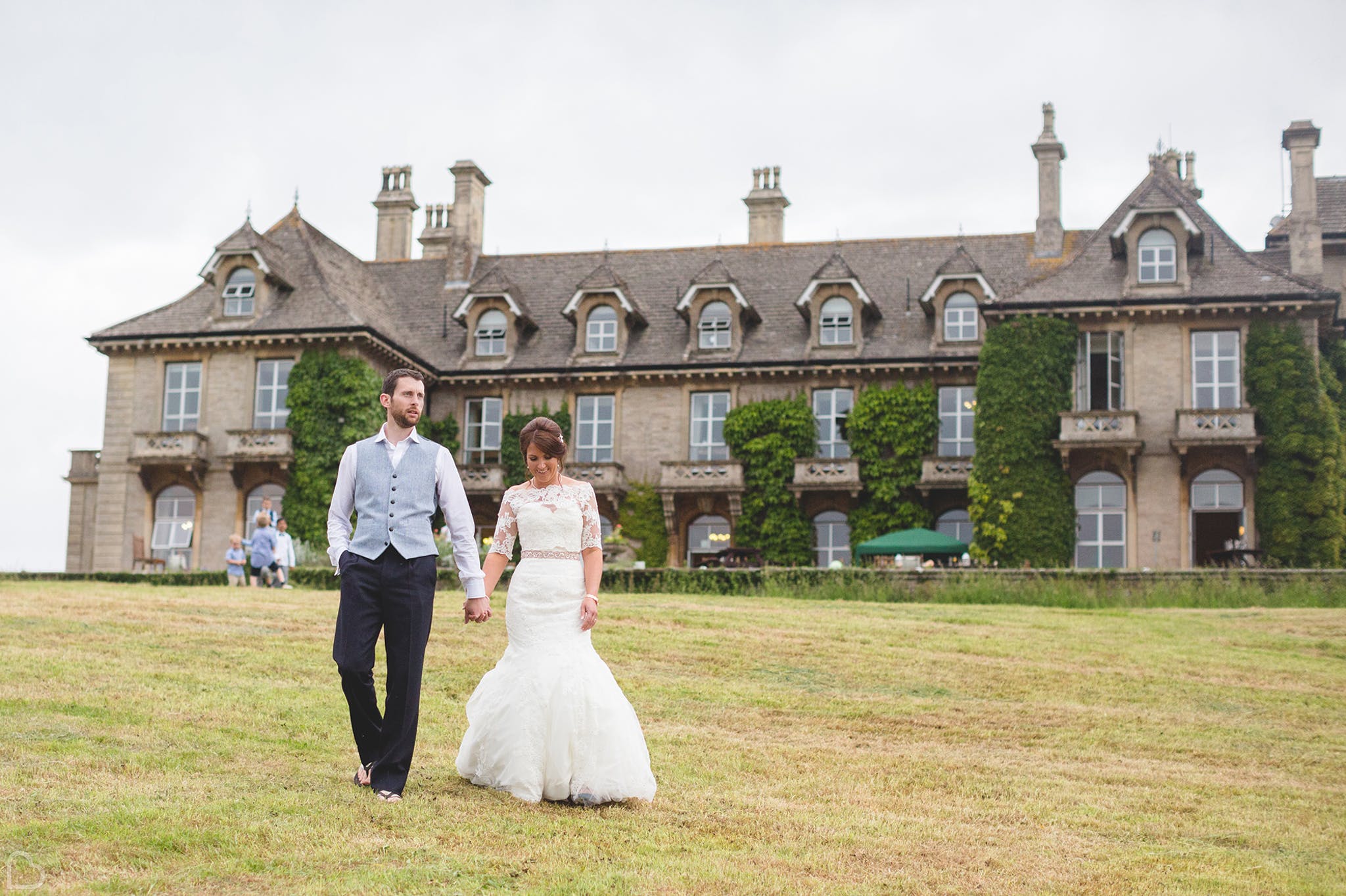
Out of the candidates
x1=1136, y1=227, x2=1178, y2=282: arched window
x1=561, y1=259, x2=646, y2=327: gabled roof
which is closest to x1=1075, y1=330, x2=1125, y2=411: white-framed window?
x1=1136, y1=227, x2=1178, y2=282: arched window

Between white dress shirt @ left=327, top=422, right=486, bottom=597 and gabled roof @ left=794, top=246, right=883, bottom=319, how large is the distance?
29856mm

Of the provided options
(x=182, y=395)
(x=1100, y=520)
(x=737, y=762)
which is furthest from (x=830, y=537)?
(x=737, y=762)

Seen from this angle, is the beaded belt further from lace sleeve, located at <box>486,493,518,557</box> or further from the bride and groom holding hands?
lace sleeve, located at <box>486,493,518,557</box>

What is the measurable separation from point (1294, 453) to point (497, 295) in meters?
20.5

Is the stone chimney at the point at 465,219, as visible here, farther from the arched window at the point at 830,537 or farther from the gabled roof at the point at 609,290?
the arched window at the point at 830,537

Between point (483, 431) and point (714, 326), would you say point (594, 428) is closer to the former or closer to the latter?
point (483, 431)

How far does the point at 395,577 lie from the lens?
8109 mm

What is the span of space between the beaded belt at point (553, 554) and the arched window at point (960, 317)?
29.5m

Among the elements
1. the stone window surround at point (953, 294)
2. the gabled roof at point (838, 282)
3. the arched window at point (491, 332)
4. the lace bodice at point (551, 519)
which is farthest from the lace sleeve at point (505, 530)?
the arched window at point (491, 332)

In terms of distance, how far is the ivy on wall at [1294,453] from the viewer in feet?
103

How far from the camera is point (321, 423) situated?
3631cm

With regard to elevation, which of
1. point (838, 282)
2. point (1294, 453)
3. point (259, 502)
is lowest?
point (259, 502)

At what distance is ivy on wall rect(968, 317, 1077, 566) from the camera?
107ft

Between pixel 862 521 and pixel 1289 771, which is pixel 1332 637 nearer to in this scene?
pixel 1289 771
